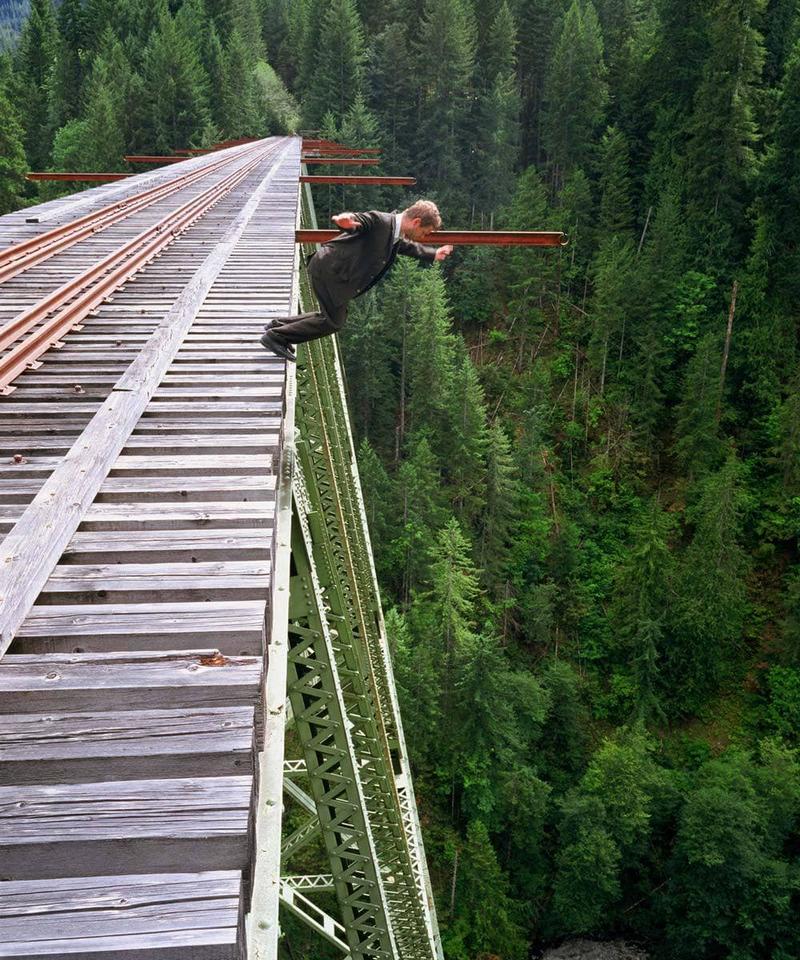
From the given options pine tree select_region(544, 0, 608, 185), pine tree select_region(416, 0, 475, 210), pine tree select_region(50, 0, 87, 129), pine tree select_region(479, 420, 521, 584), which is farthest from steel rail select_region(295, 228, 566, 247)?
pine tree select_region(50, 0, 87, 129)

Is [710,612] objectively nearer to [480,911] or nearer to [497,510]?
[497,510]

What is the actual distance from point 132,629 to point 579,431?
33202 millimetres

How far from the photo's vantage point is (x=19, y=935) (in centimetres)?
141

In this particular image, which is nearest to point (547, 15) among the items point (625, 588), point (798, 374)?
point (798, 374)

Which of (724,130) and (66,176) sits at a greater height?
(724,130)

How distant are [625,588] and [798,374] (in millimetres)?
10813

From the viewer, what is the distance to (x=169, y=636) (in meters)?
2.32

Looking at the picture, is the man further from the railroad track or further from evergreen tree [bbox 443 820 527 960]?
evergreen tree [bbox 443 820 527 960]

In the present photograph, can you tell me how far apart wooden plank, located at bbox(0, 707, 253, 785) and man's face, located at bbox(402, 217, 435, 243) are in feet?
11.4

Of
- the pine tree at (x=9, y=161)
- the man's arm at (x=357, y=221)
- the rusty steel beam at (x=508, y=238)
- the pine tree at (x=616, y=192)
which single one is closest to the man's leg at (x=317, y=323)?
the man's arm at (x=357, y=221)

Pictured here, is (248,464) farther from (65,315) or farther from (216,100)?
(216,100)

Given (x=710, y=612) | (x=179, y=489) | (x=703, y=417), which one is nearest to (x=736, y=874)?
(x=710, y=612)

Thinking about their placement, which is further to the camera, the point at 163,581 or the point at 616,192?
the point at 616,192

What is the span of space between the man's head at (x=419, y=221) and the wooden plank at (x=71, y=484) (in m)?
1.47
